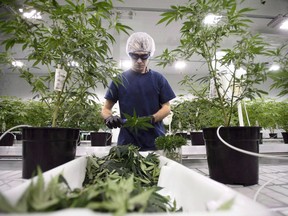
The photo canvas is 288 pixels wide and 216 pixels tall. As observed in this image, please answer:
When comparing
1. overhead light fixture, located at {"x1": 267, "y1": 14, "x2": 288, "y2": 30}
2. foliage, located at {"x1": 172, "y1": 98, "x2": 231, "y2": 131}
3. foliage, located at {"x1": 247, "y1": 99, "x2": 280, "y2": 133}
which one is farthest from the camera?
overhead light fixture, located at {"x1": 267, "y1": 14, "x2": 288, "y2": 30}

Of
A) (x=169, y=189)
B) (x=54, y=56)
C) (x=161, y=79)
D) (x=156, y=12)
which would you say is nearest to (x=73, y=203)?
(x=169, y=189)

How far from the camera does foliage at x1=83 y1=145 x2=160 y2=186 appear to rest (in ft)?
1.82

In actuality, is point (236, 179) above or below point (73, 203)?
below

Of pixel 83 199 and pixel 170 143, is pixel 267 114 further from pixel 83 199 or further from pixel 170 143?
pixel 83 199

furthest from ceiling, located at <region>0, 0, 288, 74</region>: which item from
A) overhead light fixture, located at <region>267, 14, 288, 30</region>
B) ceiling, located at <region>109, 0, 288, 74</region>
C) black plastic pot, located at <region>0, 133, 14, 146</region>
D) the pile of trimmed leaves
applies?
the pile of trimmed leaves

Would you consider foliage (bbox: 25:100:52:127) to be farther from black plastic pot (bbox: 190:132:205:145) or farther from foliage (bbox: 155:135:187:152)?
black plastic pot (bbox: 190:132:205:145)

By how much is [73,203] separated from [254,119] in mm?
2553

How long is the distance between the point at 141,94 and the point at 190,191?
1077 mm

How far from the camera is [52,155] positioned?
Answer: 676 mm

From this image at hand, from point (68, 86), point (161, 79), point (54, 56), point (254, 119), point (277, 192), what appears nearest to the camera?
point (277, 192)

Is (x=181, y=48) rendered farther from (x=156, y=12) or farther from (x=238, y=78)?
(x=156, y=12)

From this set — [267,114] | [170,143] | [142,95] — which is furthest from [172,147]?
[267,114]

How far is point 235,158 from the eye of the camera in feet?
2.27

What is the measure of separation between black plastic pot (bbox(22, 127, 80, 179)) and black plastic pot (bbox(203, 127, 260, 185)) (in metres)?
0.53
